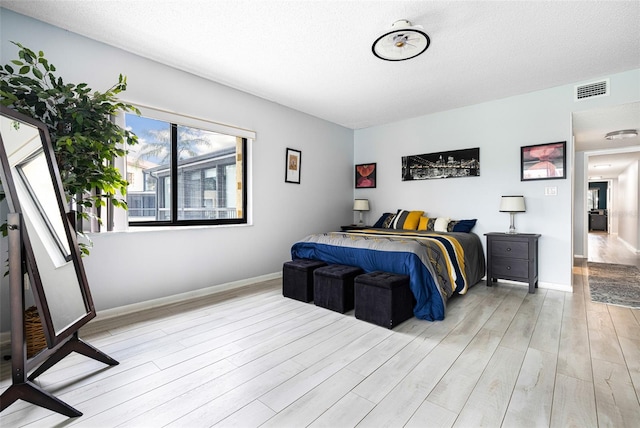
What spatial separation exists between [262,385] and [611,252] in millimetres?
8694

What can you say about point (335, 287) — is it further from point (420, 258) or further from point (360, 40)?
point (360, 40)

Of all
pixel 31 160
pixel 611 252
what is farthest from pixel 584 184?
pixel 31 160

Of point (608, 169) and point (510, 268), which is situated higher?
point (608, 169)

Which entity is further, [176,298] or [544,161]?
[544,161]

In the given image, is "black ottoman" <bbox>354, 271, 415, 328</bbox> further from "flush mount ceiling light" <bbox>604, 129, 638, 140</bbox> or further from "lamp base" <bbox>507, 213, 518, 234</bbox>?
"flush mount ceiling light" <bbox>604, 129, 638, 140</bbox>

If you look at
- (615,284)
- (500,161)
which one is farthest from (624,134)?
(615,284)

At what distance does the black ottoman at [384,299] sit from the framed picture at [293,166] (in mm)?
2319

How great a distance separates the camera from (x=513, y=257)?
12.6 feet

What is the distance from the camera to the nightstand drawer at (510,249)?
3756mm

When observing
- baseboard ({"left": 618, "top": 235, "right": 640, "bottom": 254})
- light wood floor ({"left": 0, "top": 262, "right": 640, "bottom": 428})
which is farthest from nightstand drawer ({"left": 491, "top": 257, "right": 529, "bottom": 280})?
baseboard ({"left": 618, "top": 235, "right": 640, "bottom": 254})

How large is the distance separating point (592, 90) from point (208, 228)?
195 inches

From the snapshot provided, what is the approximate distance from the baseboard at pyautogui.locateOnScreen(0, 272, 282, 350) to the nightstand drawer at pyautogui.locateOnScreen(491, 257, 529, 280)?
3067 mm

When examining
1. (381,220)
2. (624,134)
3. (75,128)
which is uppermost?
(624,134)

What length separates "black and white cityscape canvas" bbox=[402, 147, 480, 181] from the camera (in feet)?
14.8
